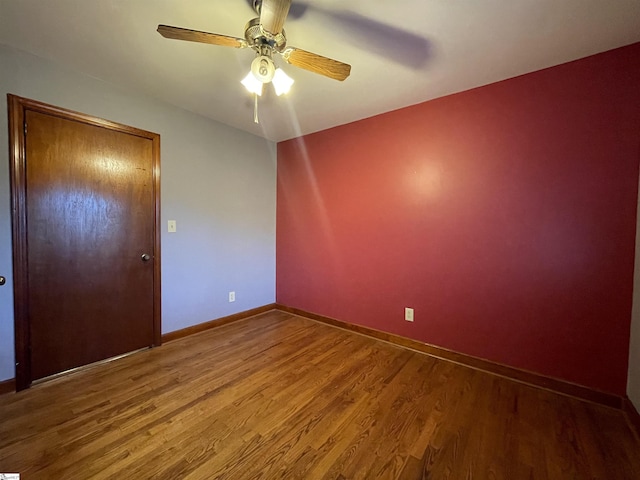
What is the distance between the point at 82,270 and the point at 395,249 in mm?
2750

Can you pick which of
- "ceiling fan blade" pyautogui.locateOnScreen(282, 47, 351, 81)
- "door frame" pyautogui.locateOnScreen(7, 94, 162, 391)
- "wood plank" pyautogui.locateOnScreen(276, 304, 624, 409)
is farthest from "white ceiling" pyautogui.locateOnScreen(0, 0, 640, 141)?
"wood plank" pyautogui.locateOnScreen(276, 304, 624, 409)

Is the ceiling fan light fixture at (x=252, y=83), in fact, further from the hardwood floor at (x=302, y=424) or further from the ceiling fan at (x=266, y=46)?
the hardwood floor at (x=302, y=424)

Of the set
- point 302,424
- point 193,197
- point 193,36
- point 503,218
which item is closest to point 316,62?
point 193,36

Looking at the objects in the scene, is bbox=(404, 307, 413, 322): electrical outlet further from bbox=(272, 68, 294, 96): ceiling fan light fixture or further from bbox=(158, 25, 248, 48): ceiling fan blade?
bbox=(158, 25, 248, 48): ceiling fan blade

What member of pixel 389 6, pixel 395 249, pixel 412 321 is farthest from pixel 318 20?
Result: pixel 412 321

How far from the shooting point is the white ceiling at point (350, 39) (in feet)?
4.52

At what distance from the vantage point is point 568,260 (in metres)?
1.82

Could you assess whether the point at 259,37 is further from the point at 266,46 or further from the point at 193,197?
the point at 193,197

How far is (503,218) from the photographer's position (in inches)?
81.0

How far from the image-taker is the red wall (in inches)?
66.7

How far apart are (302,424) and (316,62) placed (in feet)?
6.83

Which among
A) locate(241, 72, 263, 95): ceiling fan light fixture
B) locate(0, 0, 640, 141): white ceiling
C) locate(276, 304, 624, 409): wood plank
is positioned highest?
locate(0, 0, 640, 141): white ceiling

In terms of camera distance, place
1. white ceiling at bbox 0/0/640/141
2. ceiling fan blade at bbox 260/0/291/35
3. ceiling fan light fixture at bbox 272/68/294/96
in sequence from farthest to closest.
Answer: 1. ceiling fan light fixture at bbox 272/68/294/96
2. white ceiling at bbox 0/0/640/141
3. ceiling fan blade at bbox 260/0/291/35

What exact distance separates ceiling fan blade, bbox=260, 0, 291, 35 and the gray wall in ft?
5.79
